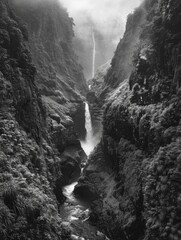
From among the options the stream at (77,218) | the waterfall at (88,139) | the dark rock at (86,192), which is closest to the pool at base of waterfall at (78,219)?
the stream at (77,218)

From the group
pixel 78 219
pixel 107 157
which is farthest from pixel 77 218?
pixel 107 157

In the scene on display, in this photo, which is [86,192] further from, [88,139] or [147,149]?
[88,139]

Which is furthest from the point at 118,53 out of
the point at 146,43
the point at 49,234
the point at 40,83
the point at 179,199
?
the point at 49,234

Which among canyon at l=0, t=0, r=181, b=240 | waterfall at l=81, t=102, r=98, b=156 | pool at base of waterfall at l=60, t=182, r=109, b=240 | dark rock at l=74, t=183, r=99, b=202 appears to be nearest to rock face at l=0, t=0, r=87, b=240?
canyon at l=0, t=0, r=181, b=240

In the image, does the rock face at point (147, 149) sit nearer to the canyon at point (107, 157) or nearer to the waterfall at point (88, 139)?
the canyon at point (107, 157)

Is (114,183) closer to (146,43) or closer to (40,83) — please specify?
(146,43)

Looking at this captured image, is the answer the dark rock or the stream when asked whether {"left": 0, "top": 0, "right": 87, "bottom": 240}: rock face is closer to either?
the stream
